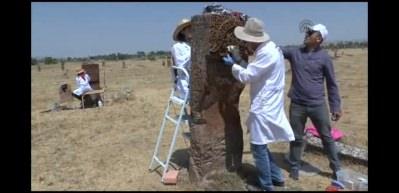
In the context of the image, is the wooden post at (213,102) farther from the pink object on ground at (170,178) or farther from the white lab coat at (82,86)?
the white lab coat at (82,86)

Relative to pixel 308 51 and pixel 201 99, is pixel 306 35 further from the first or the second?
pixel 201 99

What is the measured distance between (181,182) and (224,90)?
3.89 ft

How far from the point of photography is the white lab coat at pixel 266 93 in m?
4.43

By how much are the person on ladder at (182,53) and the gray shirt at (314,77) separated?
139 centimetres

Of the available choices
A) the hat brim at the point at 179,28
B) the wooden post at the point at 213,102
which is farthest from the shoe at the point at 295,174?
the hat brim at the point at 179,28

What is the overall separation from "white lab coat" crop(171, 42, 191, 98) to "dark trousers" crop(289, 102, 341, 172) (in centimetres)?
138

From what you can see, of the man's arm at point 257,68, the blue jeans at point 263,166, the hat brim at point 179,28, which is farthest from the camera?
the hat brim at point 179,28

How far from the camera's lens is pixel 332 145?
5.10 metres

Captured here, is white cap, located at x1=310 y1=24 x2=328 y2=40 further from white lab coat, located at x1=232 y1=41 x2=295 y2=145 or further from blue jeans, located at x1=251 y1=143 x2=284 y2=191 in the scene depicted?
blue jeans, located at x1=251 y1=143 x2=284 y2=191

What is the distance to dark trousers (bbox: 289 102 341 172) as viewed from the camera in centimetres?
500

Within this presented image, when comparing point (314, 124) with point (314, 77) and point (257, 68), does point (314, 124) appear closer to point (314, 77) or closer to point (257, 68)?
point (314, 77)
